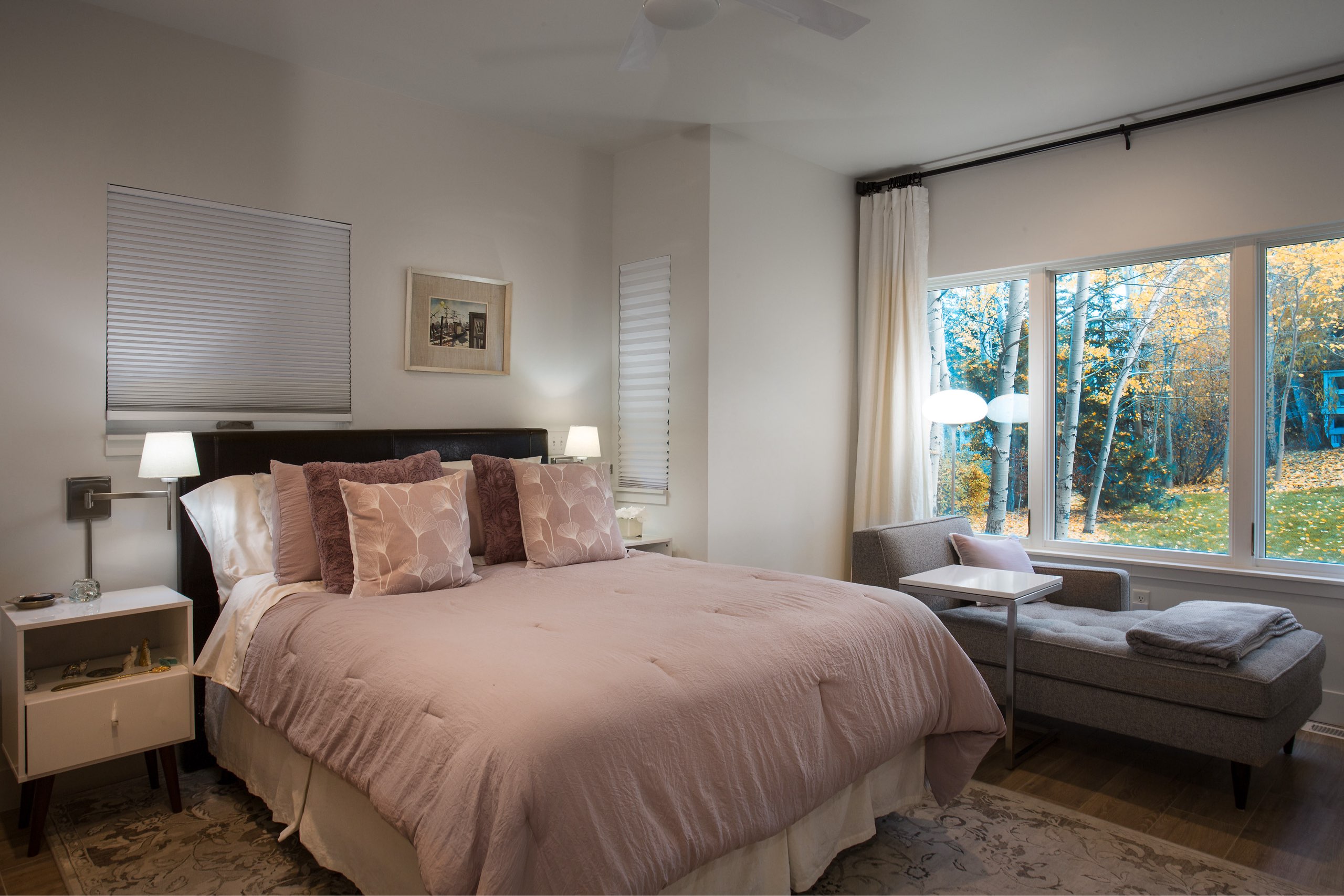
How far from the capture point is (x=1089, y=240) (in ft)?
13.4

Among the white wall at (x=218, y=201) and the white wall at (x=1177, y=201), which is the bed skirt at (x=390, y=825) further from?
the white wall at (x=1177, y=201)

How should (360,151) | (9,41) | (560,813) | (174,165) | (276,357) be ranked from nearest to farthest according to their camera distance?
(560,813) → (9,41) → (174,165) → (276,357) → (360,151)

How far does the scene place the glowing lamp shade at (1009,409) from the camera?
446cm

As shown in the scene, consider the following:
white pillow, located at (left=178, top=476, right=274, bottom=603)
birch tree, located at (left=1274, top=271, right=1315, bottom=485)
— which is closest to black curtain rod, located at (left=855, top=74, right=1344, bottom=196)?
birch tree, located at (left=1274, top=271, right=1315, bottom=485)

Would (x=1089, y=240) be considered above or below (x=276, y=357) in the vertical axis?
above

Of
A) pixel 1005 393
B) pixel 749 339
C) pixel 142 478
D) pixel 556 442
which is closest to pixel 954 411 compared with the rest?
pixel 1005 393

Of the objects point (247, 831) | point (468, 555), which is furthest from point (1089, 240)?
point (247, 831)

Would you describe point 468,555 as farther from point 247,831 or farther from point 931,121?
point 931,121

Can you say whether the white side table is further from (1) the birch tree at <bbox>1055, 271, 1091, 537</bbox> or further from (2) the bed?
(1) the birch tree at <bbox>1055, 271, 1091, 537</bbox>

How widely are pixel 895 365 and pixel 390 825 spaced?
149 inches

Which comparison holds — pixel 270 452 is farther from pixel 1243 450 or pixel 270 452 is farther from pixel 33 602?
pixel 1243 450

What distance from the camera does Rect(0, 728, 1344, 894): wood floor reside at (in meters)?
2.27

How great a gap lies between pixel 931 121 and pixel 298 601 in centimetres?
358

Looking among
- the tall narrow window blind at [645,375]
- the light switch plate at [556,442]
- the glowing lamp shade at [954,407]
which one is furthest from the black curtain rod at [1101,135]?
the light switch plate at [556,442]
